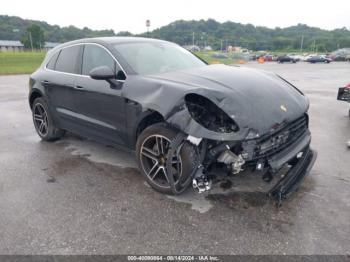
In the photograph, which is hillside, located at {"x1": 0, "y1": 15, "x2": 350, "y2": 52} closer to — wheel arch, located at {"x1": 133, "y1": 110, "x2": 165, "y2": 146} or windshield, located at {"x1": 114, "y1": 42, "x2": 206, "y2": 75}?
windshield, located at {"x1": 114, "y1": 42, "x2": 206, "y2": 75}

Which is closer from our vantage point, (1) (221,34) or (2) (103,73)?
(2) (103,73)

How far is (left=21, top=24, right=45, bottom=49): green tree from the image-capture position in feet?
307

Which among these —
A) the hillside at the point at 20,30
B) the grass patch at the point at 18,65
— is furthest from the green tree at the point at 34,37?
the grass patch at the point at 18,65

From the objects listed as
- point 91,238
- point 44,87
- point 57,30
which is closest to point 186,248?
point 91,238

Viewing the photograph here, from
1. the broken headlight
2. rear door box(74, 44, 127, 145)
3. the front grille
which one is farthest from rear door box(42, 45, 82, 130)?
the front grille

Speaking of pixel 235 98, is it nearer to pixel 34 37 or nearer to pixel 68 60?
pixel 68 60

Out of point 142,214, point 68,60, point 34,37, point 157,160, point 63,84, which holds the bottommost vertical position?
point 142,214

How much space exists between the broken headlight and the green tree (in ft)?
342

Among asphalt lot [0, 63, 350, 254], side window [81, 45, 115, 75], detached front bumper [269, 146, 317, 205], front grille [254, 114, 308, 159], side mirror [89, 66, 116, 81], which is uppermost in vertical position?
side window [81, 45, 115, 75]

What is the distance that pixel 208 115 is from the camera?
3.16 meters

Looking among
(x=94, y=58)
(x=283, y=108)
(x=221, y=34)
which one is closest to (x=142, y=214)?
(x=283, y=108)

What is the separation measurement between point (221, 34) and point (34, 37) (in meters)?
69.1

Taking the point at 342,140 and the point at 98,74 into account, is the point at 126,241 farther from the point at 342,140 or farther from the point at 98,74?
the point at 342,140

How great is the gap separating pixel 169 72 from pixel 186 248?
2216 mm
